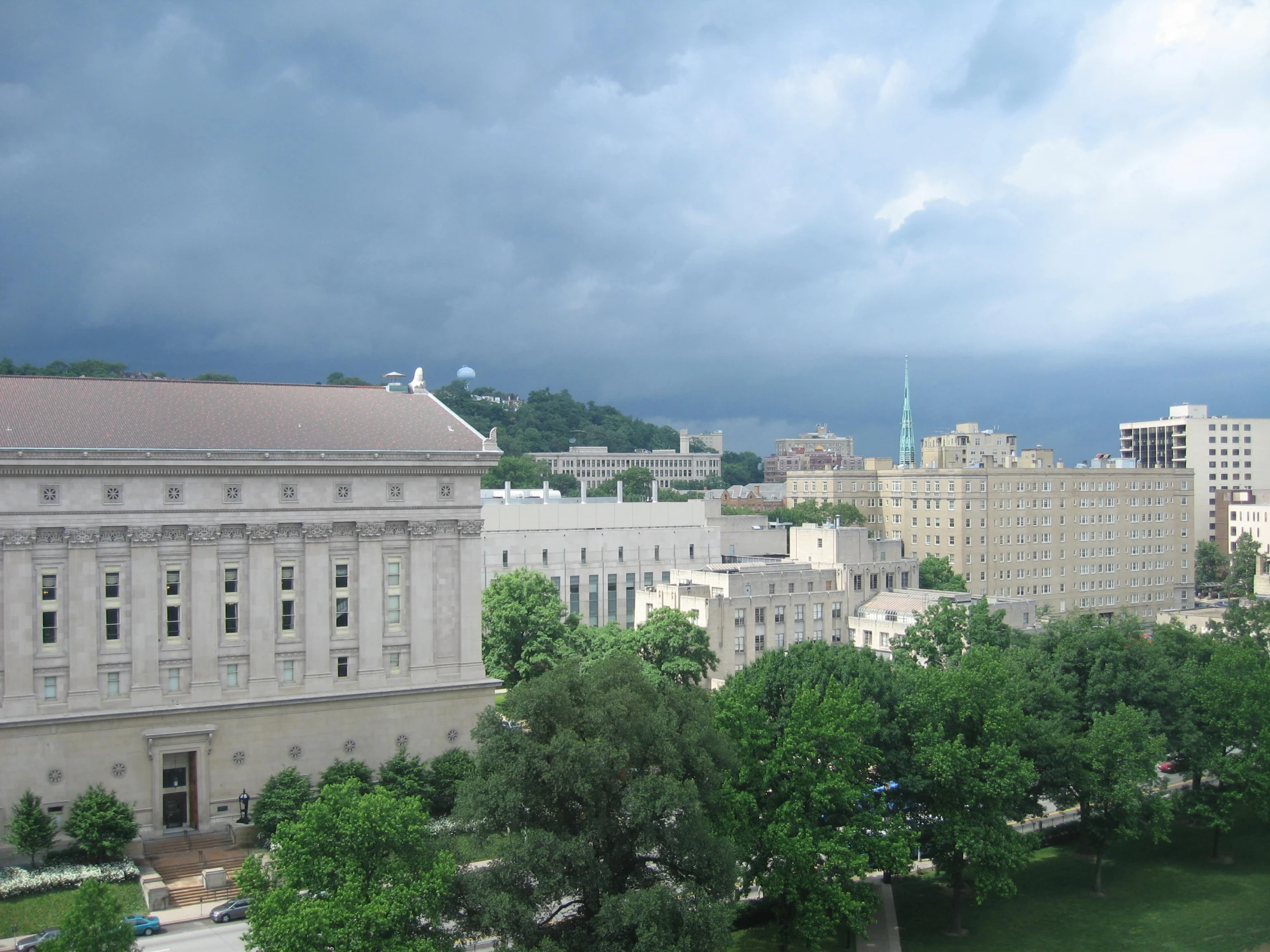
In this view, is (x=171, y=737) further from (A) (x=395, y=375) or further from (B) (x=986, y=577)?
(B) (x=986, y=577)

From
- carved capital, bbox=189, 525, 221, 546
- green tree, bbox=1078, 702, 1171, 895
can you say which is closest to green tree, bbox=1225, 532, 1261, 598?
green tree, bbox=1078, 702, 1171, 895

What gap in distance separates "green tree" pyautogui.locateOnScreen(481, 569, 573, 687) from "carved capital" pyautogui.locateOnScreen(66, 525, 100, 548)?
3156 centimetres

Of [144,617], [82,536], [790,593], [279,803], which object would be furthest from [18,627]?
[790,593]

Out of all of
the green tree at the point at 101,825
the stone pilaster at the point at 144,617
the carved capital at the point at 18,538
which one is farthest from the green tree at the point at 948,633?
the carved capital at the point at 18,538

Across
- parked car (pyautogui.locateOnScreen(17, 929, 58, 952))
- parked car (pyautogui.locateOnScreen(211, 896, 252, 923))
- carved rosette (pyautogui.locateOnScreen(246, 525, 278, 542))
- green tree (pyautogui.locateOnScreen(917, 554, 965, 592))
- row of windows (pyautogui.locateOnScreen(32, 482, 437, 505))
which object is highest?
row of windows (pyautogui.locateOnScreen(32, 482, 437, 505))

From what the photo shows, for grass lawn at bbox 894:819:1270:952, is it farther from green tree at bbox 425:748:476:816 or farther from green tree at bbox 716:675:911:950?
green tree at bbox 425:748:476:816

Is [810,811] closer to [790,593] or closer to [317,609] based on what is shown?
[317,609]

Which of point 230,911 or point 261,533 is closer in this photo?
point 230,911

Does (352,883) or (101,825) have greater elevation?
(352,883)

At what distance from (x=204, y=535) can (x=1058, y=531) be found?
444 ft

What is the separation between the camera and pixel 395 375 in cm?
9169

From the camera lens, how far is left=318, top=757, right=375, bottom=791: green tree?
238 feet

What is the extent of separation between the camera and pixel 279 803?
69.6 meters

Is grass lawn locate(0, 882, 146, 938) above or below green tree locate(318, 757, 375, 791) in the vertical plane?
below
